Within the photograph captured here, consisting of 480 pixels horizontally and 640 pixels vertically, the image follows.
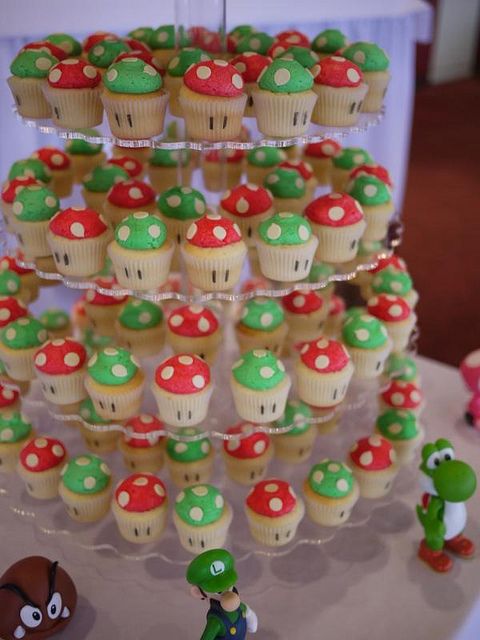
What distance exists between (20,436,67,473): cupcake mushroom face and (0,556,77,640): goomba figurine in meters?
0.30

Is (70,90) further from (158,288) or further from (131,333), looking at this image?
(131,333)

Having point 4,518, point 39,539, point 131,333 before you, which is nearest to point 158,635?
point 39,539

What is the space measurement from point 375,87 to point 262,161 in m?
0.42

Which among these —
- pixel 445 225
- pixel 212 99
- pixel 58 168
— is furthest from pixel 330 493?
pixel 445 225

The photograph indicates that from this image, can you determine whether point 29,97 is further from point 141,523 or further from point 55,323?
point 141,523

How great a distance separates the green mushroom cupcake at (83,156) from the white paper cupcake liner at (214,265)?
2.02 ft

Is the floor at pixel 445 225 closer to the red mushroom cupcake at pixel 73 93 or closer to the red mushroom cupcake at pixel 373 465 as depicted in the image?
→ the red mushroom cupcake at pixel 373 465

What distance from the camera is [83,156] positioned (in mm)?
1977

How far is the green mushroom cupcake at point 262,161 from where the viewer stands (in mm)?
1955

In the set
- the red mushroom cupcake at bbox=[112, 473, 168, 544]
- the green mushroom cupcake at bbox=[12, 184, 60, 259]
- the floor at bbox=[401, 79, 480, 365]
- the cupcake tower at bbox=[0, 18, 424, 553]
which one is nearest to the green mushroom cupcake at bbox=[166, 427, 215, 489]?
the cupcake tower at bbox=[0, 18, 424, 553]

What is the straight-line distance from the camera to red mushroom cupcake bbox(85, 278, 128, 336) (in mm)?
1932

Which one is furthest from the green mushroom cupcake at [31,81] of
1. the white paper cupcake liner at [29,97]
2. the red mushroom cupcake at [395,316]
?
the red mushroom cupcake at [395,316]

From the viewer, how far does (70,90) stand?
1.41 metres

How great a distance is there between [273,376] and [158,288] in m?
0.33
